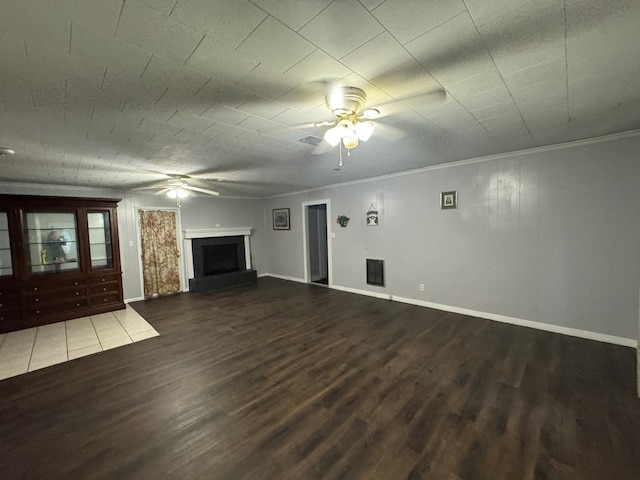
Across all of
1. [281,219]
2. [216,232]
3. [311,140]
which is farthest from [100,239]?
[311,140]

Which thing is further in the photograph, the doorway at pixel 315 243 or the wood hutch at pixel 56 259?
the doorway at pixel 315 243

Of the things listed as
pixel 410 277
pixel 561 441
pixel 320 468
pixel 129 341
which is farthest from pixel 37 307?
pixel 561 441

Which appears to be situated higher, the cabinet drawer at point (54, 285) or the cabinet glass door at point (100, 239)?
the cabinet glass door at point (100, 239)

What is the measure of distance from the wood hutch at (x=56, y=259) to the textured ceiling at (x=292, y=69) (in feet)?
7.16

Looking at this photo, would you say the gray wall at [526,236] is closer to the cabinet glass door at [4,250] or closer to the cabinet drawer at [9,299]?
the cabinet drawer at [9,299]

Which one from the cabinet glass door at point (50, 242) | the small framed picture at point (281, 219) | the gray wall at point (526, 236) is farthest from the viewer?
the small framed picture at point (281, 219)

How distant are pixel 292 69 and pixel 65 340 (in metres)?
4.69

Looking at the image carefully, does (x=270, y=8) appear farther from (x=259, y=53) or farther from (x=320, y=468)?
(x=320, y=468)

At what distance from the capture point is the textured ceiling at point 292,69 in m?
1.12

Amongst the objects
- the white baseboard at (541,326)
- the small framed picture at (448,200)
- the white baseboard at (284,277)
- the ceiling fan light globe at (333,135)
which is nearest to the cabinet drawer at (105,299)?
the white baseboard at (284,277)

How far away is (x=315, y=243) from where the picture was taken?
23.7 feet

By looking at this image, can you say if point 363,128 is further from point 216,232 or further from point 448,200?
point 216,232

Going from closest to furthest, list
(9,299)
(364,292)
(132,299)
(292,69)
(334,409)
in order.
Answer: (292,69), (334,409), (9,299), (364,292), (132,299)

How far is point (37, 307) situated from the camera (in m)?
4.30
